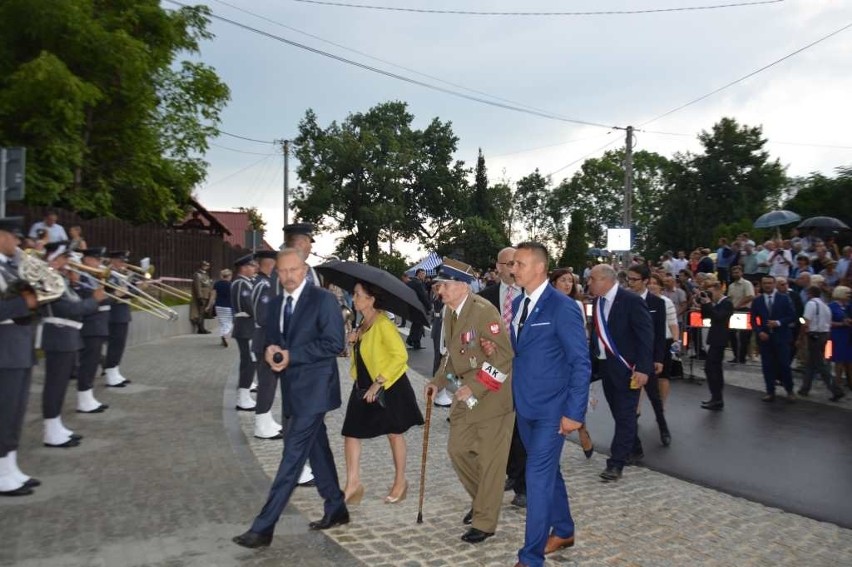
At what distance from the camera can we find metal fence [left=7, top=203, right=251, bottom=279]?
55.1ft

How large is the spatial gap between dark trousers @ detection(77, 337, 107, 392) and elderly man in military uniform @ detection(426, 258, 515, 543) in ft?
19.2


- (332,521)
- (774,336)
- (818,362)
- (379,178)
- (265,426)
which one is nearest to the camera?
(332,521)

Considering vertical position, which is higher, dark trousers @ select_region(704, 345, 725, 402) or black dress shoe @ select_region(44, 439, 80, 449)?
dark trousers @ select_region(704, 345, 725, 402)

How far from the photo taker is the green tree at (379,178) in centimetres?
6169

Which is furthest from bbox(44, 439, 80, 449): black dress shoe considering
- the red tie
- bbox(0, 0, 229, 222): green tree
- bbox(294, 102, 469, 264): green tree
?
bbox(294, 102, 469, 264): green tree

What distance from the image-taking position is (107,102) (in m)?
24.5

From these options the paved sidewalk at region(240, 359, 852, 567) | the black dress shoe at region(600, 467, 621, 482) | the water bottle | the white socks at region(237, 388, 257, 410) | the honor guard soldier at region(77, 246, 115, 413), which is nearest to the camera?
the paved sidewalk at region(240, 359, 852, 567)

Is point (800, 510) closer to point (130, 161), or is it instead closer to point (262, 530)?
point (262, 530)

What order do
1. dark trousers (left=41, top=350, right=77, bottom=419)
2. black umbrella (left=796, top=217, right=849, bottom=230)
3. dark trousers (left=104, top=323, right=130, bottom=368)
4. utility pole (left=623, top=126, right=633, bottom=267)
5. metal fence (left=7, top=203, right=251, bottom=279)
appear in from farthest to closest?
utility pole (left=623, top=126, right=633, bottom=267) → black umbrella (left=796, top=217, right=849, bottom=230) → metal fence (left=7, top=203, right=251, bottom=279) → dark trousers (left=104, top=323, right=130, bottom=368) → dark trousers (left=41, top=350, right=77, bottom=419)

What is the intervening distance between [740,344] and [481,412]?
12.7 meters

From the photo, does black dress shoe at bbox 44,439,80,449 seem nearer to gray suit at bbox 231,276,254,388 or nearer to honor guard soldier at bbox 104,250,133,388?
gray suit at bbox 231,276,254,388

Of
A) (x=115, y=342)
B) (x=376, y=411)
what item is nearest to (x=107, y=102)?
(x=115, y=342)

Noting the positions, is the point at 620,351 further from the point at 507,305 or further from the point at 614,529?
the point at 614,529

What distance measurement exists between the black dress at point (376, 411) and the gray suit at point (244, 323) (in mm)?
4144
